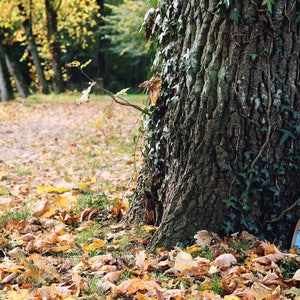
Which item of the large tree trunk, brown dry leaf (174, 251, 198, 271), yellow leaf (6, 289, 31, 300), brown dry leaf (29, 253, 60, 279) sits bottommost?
brown dry leaf (174, 251, 198, 271)

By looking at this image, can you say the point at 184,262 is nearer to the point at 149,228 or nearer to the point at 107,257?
the point at 107,257

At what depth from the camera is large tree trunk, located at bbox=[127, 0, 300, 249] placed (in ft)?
10.7

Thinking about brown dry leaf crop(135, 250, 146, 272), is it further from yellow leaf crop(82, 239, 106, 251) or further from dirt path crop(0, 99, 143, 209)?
dirt path crop(0, 99, 143, 209)

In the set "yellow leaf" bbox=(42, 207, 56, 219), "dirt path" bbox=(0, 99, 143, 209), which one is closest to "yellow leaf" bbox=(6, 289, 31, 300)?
"dirt path" bbox=(0, 99, 143, 209)

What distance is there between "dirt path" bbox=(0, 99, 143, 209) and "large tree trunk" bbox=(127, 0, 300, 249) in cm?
62

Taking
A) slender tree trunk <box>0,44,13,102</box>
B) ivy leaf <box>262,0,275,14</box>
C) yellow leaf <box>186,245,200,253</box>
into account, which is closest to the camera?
ivy leaf <box>262,0,275,14</box>

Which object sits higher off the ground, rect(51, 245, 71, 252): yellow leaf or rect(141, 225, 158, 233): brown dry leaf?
rect(51, 245, 71, 252): yellow leaf

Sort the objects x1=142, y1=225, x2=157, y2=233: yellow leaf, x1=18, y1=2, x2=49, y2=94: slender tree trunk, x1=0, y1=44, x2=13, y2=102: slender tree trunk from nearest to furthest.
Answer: x1=142, y1=225, x2=157, y2=233: yellow leaf, x1=0, y1=44, x2=13, y2=102: slender tree trunk, x1=18, y1=2, x2=49, y2=94: slender tree trunk

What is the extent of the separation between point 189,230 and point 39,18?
1032 inches

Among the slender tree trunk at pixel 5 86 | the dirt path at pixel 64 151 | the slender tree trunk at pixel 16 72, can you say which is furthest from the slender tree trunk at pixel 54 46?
the dirt path at pixel 64 151

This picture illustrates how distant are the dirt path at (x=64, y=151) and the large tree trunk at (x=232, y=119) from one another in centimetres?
62

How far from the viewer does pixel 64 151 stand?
882 cm

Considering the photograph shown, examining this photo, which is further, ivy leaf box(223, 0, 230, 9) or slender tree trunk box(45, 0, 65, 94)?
slender tree trunk box(45, 0, 65, 94)

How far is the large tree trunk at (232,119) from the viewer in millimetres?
3268
